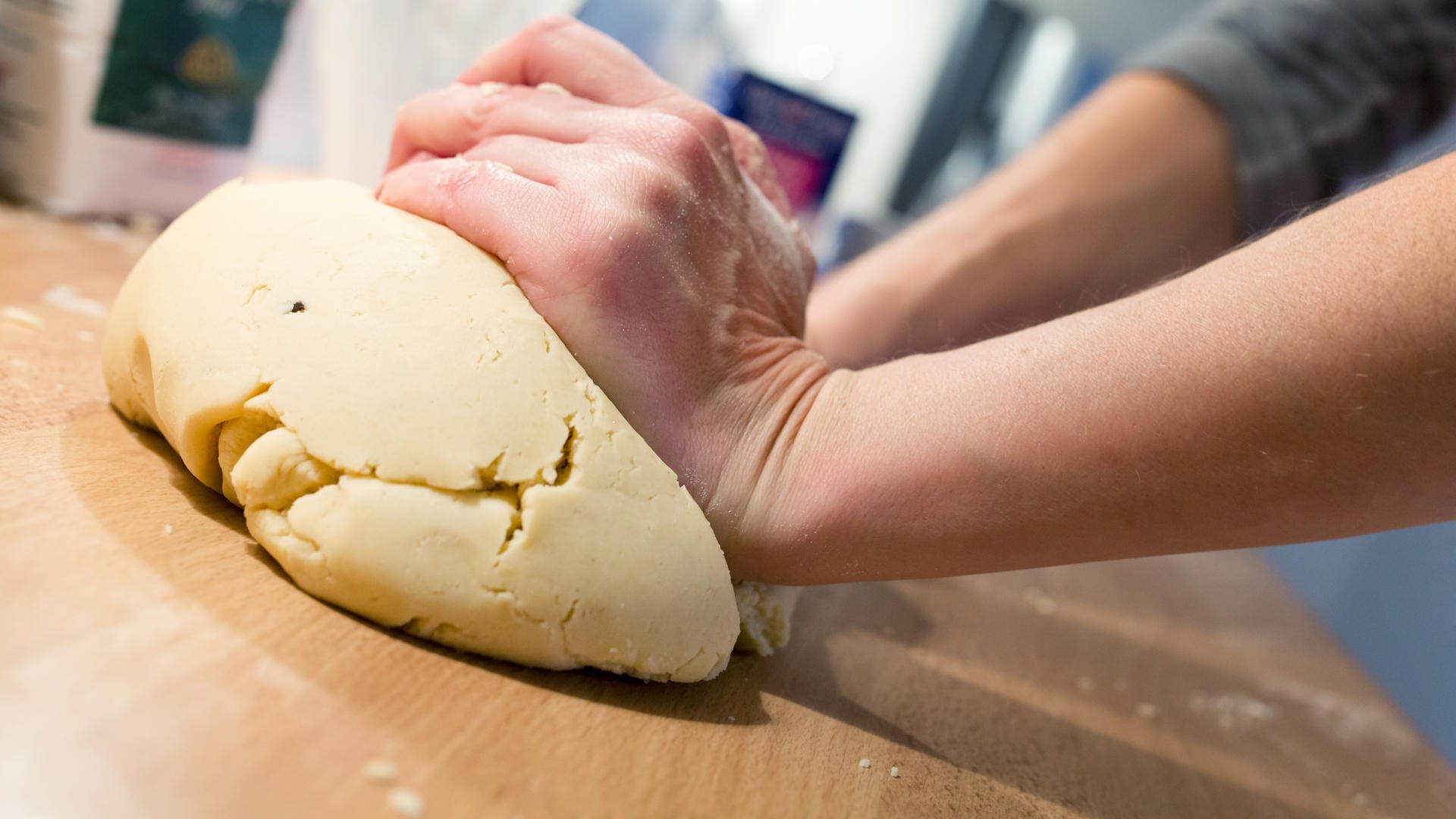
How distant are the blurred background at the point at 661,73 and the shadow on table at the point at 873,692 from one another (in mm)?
566

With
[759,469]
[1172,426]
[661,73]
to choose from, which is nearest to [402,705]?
[759,469]

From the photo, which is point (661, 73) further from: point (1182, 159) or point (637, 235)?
point (637, 235)

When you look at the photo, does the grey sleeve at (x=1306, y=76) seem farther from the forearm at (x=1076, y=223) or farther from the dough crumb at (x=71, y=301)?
the dough crumb at (x=71, y=301)

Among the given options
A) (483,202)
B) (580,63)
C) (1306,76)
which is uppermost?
(1306,76)

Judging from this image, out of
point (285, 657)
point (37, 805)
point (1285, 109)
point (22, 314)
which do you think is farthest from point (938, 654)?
point (1285, 109)

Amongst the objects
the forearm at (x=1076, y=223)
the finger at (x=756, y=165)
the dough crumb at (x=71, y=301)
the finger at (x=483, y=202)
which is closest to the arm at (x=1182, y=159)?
the forearm at (x=1076, y=223)

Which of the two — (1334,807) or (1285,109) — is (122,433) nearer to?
(1334,807)

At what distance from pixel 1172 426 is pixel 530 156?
48 centimetres

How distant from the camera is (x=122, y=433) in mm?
693

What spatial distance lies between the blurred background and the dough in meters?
0.67

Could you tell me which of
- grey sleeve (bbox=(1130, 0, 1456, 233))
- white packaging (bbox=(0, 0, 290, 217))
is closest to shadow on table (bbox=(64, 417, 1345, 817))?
white packaging (bbox=(0, 0, 290, 217))

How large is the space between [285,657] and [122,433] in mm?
322

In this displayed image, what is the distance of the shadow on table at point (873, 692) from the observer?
56cm

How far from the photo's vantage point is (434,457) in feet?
1.76
